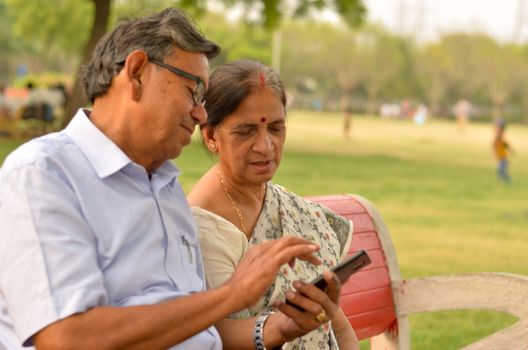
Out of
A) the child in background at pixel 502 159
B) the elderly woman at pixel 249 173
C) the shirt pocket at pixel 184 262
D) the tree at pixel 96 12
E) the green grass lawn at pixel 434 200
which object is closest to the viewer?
the shirt pocket at pixel 184 262

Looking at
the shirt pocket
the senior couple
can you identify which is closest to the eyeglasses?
the senior couple

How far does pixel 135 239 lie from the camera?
7.42 feet

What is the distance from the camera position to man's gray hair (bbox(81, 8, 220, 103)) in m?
2.25

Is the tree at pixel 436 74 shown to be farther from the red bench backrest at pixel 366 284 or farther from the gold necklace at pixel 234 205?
the gold necklace at pixel 234 205

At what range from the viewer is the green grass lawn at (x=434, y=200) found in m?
7.05

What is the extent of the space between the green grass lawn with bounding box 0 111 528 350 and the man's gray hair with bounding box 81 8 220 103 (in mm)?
4165

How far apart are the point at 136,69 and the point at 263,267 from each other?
1.80 ft

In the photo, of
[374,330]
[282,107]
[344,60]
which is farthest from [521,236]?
[344,60]

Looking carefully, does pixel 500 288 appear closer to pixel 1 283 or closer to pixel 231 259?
pixel 231 259

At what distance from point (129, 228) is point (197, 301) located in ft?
0.88

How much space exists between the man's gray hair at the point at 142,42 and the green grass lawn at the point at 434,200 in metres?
4.16

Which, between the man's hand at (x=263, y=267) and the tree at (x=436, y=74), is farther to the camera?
the tree at (x=436, y=74)

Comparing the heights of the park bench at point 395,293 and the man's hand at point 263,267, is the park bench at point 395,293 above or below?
below

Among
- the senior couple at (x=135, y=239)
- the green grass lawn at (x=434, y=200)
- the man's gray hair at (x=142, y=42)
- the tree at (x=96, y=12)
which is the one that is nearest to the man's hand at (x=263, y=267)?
the senior couple at (x=135, y=239)
